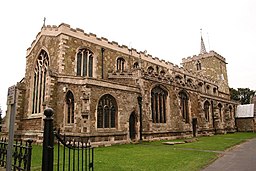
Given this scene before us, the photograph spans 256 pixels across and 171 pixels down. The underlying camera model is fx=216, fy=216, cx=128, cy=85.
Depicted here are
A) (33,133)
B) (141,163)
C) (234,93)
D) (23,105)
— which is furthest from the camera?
(234,93)

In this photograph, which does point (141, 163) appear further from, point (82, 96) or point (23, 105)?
point (23, 105)

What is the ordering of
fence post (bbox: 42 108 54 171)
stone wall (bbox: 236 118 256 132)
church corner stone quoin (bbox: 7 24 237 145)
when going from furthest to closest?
stone wall (bbox: 236 118 256 132)
church corner stone quoin (bbox: 7 24 237 145)
fence post (bbox: 42 108 54 171)

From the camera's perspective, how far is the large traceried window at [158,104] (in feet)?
70.0

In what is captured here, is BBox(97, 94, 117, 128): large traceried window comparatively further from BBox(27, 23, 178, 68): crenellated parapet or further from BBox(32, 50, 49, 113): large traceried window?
BBox(27, 23, 178, 68): crenellated parapet

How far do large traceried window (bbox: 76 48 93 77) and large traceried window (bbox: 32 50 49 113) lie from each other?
2.97m

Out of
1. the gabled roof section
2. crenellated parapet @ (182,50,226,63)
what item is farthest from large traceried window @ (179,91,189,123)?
crenellated parapet @ (182,50,226,63)

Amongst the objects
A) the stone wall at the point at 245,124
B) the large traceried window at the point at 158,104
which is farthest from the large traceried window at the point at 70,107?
the stone wall at the point at 245,124

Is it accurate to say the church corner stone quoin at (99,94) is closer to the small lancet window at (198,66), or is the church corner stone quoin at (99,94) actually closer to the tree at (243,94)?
the small lancet window at (198,66)

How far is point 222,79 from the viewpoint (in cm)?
4516

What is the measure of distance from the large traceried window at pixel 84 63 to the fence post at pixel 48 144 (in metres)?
16.6

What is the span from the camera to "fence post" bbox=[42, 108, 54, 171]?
402cm

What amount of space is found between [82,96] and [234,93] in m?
57.4

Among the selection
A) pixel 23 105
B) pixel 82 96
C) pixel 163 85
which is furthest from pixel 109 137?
pixel 23 105

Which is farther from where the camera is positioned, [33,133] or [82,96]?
[33,133]
